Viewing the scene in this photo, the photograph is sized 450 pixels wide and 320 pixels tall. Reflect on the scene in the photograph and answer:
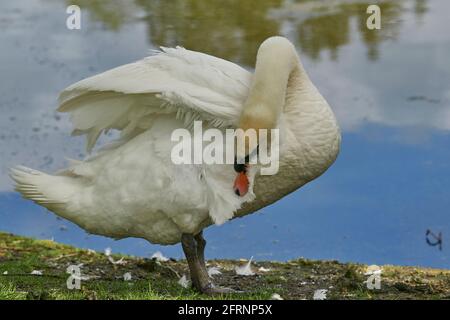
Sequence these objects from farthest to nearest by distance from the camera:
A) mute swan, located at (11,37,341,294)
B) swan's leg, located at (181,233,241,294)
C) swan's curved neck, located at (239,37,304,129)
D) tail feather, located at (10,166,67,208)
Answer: tail feather, located at (10,166,67,208)
swan's leg, located at (181,233,241,294)
mute swan, located at (11,37,341,294)
swan's curved neck, located at (239,37,304,129)

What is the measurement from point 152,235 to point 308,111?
1538 millimetres

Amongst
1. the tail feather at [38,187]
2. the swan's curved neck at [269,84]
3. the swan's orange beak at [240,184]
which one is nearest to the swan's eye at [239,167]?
the swan's orange beak at [240,184]

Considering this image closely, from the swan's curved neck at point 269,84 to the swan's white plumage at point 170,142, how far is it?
11 millimetres

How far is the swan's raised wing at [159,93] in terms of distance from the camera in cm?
684

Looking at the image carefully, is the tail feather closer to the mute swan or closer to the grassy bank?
the mute swan

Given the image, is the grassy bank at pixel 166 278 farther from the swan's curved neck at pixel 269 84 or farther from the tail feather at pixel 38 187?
the swan's curved neck at pixel 269 84

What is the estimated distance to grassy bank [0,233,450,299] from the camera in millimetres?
7363

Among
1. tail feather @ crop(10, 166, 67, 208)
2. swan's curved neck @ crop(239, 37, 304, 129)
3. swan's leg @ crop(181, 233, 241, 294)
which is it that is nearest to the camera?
swan's curved neck @ crop(239, 37, 304, 129)

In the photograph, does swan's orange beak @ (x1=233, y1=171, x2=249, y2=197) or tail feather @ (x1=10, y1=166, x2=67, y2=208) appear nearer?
swan's orange beak @ (x1=233, y1=171, x2=249, y2=197)

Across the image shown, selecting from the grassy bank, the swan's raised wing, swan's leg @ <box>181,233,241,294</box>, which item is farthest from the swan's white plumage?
the grassy bank

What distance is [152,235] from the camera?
7.27 m

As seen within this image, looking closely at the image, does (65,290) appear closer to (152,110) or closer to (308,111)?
(152,110)

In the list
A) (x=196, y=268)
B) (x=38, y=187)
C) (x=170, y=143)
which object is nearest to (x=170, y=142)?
(x=170, y=143)

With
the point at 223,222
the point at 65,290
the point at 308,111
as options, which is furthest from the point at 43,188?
the point at 308,111
